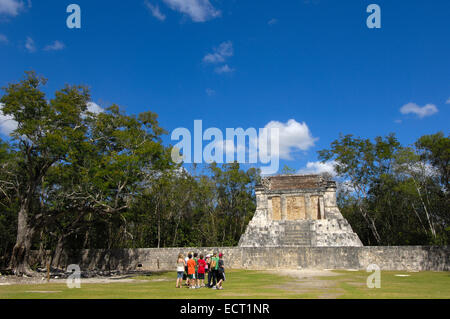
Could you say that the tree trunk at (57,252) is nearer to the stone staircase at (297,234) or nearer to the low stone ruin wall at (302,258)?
the low stone ruin wall at (302,258)

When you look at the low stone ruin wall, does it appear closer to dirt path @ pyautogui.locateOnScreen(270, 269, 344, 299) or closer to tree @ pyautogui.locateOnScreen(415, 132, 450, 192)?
tree @ pyautogui.locateOnScreen(415, 132, 450, 192)

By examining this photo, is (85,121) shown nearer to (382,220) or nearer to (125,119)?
(125,119)

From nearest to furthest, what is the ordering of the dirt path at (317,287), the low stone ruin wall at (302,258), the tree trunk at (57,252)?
the dirt path at (317,287), the low stone ruin wall at (302,258), the tree trunk at (57,252)

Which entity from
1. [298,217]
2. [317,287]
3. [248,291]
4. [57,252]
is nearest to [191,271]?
[248,291]

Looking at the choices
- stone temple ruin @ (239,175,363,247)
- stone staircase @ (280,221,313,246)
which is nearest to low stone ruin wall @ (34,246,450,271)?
stone temple ruin @ (239,175,363,247)

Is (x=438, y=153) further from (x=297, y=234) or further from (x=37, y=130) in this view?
(x=37, y=130)

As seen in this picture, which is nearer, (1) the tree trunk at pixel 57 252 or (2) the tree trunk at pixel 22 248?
(2) the tree trunk at pixel 22 248

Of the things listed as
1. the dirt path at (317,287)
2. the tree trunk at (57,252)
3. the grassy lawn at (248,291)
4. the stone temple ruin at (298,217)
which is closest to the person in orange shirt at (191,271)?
the grassy lawn at (248,291)

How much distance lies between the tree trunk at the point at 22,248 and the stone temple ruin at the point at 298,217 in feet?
51.2

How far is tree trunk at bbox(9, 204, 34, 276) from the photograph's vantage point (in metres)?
20.0

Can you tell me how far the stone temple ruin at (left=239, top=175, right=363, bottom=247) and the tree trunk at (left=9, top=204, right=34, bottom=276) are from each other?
51.2ft

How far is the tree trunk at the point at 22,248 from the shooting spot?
19969mm
